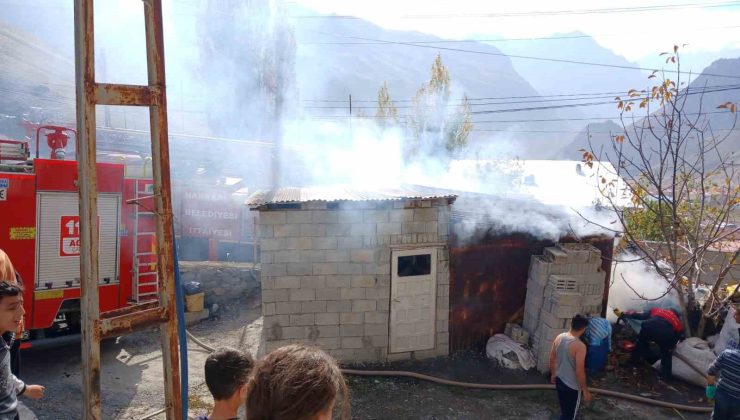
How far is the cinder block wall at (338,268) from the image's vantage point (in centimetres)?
820

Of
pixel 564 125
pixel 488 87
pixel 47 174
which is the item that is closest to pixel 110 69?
pixel 47 174

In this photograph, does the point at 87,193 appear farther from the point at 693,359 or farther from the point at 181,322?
the point at 693,359

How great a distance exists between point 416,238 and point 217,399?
6.26 metres

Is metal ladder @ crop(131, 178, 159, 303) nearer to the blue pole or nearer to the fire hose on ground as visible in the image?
the fire hose on ground

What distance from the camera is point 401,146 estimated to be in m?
31.1

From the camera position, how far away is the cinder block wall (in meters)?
8.20

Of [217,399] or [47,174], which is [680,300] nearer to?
[217,399]

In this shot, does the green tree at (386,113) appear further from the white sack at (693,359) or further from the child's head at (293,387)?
the child's head at (293,387)

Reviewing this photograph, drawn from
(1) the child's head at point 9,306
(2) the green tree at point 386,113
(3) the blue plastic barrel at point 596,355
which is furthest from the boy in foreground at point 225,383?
(2) the green tree at point 386,113

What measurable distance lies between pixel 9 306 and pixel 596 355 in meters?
8.07

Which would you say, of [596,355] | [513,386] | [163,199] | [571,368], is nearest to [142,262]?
[163,199]

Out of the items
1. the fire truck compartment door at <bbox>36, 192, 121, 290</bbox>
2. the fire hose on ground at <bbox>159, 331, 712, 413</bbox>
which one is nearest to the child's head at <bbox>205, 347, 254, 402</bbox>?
the fire hose on ground at <bbox>159, 331, 712, 413</bbox>

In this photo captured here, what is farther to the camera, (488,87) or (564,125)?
(488,87)

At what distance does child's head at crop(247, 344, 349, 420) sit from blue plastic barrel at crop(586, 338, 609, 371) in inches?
299
